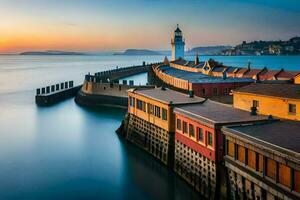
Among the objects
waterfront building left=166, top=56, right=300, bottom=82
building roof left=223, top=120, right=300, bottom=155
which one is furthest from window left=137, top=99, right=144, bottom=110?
waterfront building left=166, top=56, right=300, bottom=82

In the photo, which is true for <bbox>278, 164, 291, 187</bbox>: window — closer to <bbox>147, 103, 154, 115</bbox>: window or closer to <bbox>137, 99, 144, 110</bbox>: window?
<bbox>147, 103, 154, 115</bbox>: window

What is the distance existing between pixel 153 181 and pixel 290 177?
13464 mm

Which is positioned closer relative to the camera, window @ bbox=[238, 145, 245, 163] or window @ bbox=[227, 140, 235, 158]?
window @ bbox=[238, 145, 245, 163]

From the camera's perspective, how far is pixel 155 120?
33.1 m

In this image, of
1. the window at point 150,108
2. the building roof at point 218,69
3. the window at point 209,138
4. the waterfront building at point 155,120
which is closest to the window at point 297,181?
the window at point 209,138

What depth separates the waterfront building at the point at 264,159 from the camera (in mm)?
16609

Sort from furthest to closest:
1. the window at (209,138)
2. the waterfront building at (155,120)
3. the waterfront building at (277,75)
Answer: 1. the waterfront building at (277,75)
2. the waterfront building at (155,120)
3. the window at (209,138)

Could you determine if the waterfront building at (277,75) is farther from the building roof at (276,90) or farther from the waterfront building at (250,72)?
the building roof at (276,90)

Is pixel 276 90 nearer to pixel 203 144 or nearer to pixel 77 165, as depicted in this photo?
pixel 203 144

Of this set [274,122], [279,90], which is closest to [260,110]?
[279,90]

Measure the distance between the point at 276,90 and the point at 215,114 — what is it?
20.6 ft

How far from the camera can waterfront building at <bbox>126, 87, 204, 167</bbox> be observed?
99.2 feet

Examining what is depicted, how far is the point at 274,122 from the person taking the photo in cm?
2275

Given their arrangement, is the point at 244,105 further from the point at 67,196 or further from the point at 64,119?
the point at 64,119
